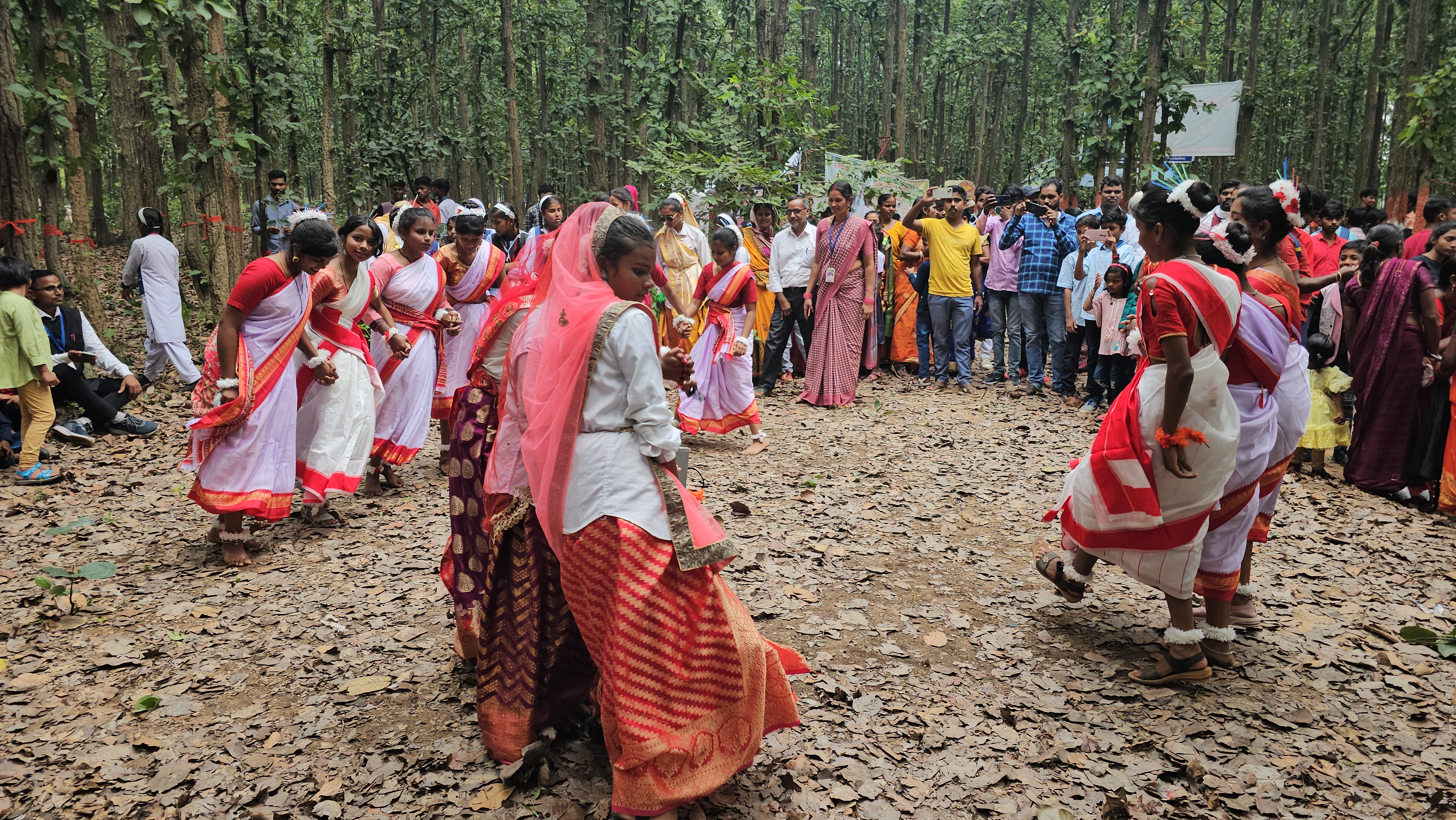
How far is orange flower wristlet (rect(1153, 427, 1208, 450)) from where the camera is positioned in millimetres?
3418

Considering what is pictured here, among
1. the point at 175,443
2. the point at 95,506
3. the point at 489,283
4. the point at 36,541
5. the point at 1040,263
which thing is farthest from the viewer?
the point at 1040,263

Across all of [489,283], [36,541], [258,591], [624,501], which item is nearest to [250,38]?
[489,283]

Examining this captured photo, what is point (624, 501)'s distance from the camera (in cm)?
261

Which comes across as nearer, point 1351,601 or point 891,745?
point 891,745

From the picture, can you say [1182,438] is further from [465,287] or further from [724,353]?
[465,287]

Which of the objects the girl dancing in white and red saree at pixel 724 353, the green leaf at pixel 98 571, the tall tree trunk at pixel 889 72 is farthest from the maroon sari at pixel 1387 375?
the tall tree trunk at pixel 889 72

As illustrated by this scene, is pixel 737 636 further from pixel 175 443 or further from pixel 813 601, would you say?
pixel 175 443

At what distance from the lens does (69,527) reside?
5562 mm

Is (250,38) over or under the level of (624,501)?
over

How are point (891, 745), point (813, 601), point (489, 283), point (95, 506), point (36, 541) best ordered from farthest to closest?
point (489, 283)
point (95, 506)
point (36, 541)
point (813, 601)
point (891, 745)

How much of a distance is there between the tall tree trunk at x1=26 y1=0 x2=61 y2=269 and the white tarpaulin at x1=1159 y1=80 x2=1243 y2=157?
1483 cm

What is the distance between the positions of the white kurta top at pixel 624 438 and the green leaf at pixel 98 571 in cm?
356

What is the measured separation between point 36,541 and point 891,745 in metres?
5.22

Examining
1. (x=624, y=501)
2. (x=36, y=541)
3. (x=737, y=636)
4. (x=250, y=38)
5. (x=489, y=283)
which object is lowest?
(x=36, y=541)
